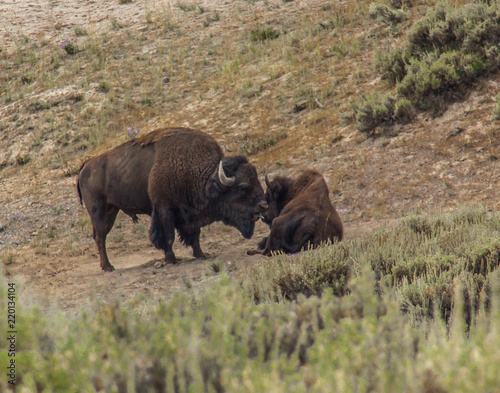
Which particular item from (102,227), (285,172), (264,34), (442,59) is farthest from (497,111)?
A: (264,34)

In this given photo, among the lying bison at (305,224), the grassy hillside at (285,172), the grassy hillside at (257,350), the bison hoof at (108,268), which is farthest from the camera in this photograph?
the bison hoof at (108,268)

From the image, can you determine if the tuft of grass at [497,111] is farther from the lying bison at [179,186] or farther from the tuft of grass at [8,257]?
the tuft of grass at [8,257]

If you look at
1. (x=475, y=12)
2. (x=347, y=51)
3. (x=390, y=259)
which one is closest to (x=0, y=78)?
(x=347, y=51)

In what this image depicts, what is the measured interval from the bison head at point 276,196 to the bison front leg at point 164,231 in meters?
1.54

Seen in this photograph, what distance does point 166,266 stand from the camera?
27.4ft

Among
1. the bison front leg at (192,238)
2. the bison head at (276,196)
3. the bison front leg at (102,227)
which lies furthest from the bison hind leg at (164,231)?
the bison head at (276,196)

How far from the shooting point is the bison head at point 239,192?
8.67 meters

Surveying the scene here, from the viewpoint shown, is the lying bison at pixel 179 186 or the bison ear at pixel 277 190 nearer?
the lying bison at pixel 179 186

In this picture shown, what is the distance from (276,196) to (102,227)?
2.89 meters

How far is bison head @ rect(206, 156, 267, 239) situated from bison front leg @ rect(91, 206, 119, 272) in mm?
1991

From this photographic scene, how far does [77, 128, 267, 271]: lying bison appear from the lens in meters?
8.70

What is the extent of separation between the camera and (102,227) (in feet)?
31.3

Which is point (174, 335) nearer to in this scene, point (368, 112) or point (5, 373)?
point (5, 373)

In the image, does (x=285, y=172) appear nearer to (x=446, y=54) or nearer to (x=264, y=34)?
(x=446, y=54)
